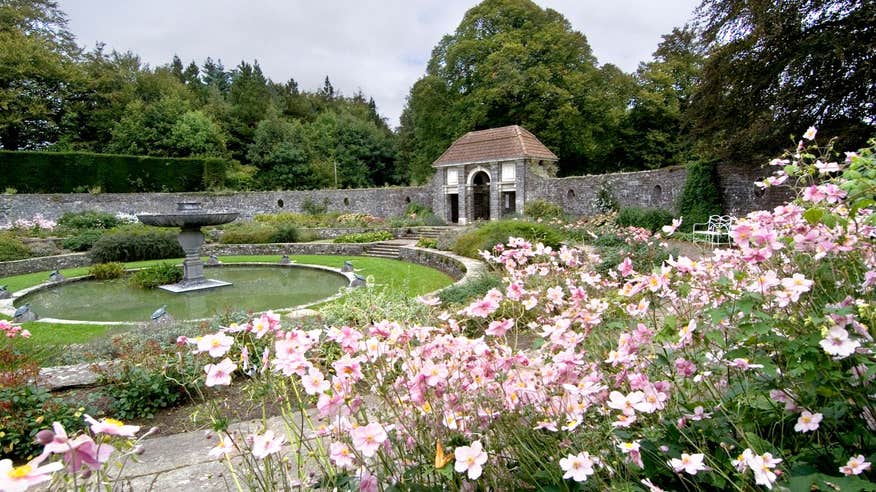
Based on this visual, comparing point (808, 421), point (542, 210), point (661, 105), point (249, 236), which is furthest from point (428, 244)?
point (661, 105)

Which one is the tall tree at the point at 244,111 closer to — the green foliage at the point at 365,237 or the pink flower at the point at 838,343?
the green foliage at the point at 365,237

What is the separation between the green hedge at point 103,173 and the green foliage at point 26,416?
2249cm

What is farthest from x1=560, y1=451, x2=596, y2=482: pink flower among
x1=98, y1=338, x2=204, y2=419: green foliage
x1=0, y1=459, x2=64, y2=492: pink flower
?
x1=98, y1=338, x2=204, y2=419: green foliage

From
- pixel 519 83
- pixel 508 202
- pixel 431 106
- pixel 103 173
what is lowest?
pixel 508 202

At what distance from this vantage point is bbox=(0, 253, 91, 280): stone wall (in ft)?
40.9

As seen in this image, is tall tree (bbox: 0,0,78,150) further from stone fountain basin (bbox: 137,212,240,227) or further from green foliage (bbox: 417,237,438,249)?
green foliage (bbox: 417,237,438,249)

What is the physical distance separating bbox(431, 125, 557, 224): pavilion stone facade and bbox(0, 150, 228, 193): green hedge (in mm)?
13208

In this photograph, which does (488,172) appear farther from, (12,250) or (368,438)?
(368,438)

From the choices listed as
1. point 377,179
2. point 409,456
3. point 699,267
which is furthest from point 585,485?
point 377,179

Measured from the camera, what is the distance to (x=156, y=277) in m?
10.1

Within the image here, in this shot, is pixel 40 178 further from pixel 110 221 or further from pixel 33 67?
pixel 33 67

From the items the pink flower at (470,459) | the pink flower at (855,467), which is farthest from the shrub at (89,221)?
the pink flower at (855,467)

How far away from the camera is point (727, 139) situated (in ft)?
41.5

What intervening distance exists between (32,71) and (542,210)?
2687cm
